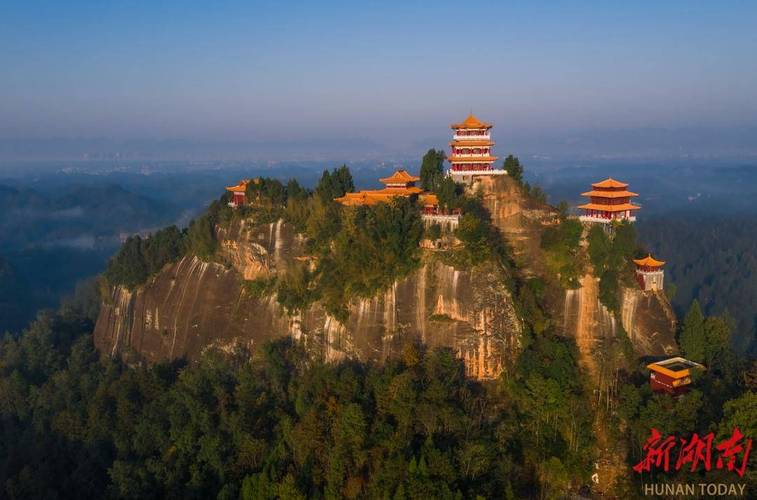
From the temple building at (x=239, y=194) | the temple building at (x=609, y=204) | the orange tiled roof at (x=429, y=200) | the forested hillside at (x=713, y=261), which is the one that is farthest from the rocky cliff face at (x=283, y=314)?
the forested hillside at (x=713, y=261)

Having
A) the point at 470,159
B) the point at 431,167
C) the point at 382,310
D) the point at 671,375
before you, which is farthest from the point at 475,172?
the point at 671,375

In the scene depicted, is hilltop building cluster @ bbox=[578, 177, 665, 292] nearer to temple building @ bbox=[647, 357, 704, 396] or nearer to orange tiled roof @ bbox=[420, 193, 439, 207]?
temple building @ bbox=[647, 357, 704, 396]

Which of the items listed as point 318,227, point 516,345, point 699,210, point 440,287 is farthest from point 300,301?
point 699,210

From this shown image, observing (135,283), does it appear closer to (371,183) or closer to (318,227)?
(318,227)

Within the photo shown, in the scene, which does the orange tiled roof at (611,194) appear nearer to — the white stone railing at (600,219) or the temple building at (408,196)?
the white stone railing at (600,219)

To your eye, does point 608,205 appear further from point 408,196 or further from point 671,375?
point 408,196

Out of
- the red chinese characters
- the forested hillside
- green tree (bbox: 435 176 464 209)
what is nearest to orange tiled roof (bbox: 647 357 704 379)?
the red chinese characters
